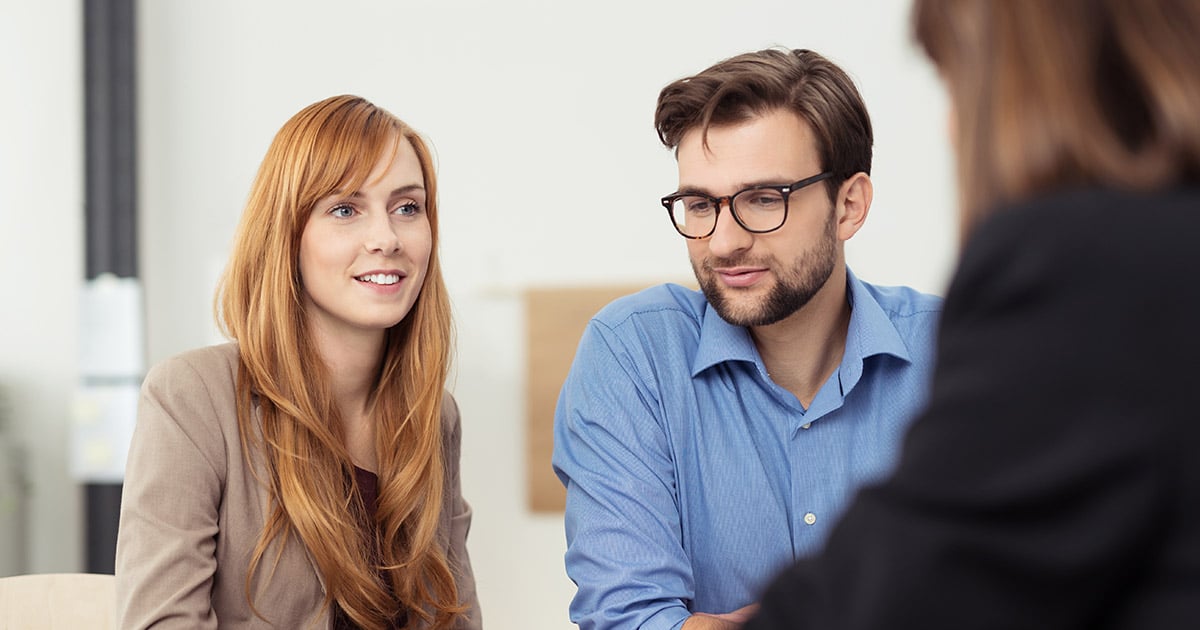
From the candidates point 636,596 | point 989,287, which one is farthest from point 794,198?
point 989,287

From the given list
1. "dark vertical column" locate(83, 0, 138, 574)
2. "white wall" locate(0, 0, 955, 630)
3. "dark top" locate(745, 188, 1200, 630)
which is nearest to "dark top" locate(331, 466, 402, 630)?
"dark top" locate(745, 188, 1200, 630)

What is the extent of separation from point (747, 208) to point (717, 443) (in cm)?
36

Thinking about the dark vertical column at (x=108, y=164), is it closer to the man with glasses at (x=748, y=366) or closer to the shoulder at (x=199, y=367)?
the shoulder at (x=199, y=367)

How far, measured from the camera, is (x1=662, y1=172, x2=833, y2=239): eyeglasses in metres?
1.71

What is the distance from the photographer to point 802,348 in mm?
1814

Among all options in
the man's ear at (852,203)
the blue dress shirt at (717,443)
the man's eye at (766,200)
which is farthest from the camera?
the man's ear at (852,203)

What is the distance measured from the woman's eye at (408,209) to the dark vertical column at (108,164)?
2082mm

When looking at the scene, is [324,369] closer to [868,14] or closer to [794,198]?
[794,198]

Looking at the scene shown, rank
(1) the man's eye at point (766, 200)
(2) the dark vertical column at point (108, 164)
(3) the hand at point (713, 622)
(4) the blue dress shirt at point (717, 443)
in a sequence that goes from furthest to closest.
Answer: (2) the dark vertical column at point (108, 164), (1) the man's eye at point (766, 200), (4) the blue dress shirt at point (717, 443), (3) the hand at point (713, 622)

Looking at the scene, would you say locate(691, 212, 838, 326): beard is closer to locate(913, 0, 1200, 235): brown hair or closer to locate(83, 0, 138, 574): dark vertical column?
locate(913, 0, 1200, 235): brown hair

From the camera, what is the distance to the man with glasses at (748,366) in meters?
1.67

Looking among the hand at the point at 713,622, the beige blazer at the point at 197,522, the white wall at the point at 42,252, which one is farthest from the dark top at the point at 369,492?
the white wall at the point at 42,252

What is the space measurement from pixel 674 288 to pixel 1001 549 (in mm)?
1360

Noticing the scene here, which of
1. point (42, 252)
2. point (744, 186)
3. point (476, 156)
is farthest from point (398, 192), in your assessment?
point (42, 252)
